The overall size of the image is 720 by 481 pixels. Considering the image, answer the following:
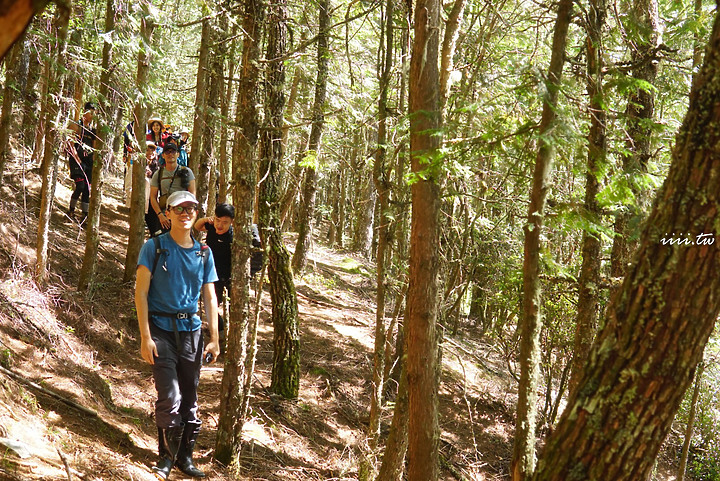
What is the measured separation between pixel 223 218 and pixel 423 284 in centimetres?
312

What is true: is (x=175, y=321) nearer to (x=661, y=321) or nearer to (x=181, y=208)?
(x=181, y=208)

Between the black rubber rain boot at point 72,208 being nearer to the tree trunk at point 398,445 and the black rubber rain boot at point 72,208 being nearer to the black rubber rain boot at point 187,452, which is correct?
the black rubber rain boot at point 187,452

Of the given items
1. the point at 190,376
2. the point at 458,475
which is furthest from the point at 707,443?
the point at 190,376

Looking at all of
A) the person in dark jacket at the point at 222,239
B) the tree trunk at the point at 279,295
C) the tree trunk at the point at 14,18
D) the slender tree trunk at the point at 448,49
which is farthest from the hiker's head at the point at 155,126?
the tree trunk at the point at 14,18

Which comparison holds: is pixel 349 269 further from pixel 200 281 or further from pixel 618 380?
pixel 618 380

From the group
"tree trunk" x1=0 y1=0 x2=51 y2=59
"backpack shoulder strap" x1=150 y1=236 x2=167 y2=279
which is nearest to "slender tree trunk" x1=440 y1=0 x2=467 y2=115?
"backpack shoulder strap" x1=150 y1=236 x2=167 y2=279

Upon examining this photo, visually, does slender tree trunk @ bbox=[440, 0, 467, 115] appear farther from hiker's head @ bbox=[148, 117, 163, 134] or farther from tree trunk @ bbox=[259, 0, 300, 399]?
hiker's head @ bbox=[148, 117, 163, 134]

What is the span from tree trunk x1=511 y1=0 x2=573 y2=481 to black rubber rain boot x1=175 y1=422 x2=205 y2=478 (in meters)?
2.96

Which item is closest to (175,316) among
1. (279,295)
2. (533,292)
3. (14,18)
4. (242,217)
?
(242,217)

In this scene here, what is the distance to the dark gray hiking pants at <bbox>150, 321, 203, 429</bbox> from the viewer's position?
4742 mm

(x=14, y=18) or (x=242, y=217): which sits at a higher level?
(x=14, y=18)

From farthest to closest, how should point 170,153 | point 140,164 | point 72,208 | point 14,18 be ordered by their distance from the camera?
point 72,208, point 140,164, point 170,153, point 14,18

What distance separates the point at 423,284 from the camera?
544 cm

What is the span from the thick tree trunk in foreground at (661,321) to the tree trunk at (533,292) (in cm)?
200
